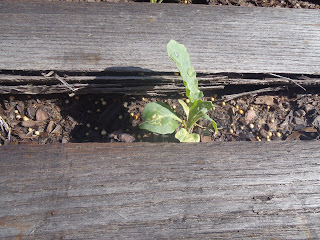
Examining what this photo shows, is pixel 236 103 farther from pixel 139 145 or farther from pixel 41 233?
pixel 41 233

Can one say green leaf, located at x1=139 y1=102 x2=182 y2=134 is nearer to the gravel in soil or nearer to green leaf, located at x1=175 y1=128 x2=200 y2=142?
green leaf, located at x1=175 y1=128 x2=200 y2=142

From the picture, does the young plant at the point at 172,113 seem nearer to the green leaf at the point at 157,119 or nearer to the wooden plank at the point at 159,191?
the green leaf at the point at 157,119

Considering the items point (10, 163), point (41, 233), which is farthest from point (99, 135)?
point (41, 233)

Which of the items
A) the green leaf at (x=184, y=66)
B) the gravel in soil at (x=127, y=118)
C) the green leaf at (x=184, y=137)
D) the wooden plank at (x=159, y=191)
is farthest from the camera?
the gravel in soil at (x=127, y=118)

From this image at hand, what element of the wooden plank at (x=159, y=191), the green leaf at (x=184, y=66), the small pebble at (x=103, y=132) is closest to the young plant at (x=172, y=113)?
the green leaf at (x=184, y=66)

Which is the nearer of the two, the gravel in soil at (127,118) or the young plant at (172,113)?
the young plant at (172,113)

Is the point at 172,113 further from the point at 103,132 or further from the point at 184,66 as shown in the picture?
the point at 103,132
